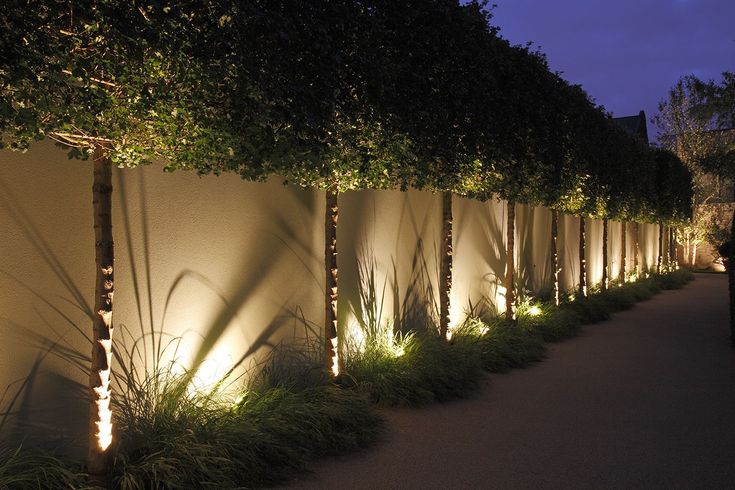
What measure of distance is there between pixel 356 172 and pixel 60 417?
3.17 meters

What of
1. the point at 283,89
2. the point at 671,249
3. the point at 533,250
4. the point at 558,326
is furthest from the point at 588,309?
the point at 671,249

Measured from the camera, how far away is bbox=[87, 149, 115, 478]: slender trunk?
4199mm

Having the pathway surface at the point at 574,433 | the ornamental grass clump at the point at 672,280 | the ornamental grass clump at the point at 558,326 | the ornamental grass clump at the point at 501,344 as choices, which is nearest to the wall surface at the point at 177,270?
the ornamental grass clump at the point at 501,344

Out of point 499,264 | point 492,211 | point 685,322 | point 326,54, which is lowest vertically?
point 685,322

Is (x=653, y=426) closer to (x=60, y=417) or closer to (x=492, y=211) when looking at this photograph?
(x=60, y=417)

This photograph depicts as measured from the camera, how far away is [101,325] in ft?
13.9

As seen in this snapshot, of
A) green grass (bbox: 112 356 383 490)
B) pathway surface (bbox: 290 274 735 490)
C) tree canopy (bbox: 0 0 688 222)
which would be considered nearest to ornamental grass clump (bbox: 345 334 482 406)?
pathway surface (bbox: 290 274 735 490)

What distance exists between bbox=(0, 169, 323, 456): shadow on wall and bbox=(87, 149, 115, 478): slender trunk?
54cm

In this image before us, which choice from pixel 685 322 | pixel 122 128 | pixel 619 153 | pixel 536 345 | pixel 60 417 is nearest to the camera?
pixel 122 128

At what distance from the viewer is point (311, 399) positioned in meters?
6.06

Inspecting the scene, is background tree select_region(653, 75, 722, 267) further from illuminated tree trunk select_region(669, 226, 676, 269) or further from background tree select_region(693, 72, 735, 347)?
background tree select_region(693, 72, 735, 347)

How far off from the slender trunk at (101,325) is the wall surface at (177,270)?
0.55m

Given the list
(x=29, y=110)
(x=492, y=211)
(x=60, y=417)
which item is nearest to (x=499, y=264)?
(x=492, y=211)

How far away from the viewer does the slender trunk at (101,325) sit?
420 cm
